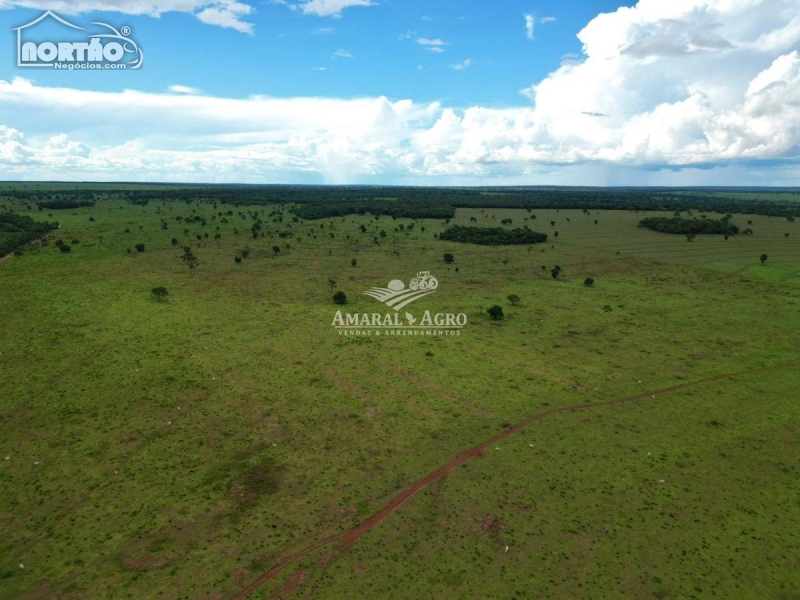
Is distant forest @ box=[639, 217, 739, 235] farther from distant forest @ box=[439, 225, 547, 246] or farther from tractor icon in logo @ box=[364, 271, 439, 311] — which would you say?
tractor icon in logo @ box=[364, 271, 439, 311]

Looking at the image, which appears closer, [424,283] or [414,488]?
[414,488]

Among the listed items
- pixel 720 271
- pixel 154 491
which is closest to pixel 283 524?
pixel 154 491

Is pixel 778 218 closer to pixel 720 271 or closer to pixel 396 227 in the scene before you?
pixel 720 271

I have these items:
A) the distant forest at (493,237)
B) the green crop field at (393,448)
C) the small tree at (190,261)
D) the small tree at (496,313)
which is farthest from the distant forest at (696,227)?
the small tree at (190,261)

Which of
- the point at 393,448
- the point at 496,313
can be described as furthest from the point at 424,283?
the point at 393,448

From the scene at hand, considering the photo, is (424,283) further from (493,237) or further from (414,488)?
(414,488)

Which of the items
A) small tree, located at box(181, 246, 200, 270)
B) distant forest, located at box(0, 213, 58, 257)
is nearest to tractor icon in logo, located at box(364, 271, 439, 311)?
small tree, located at box(181, 246, 200, 270)
